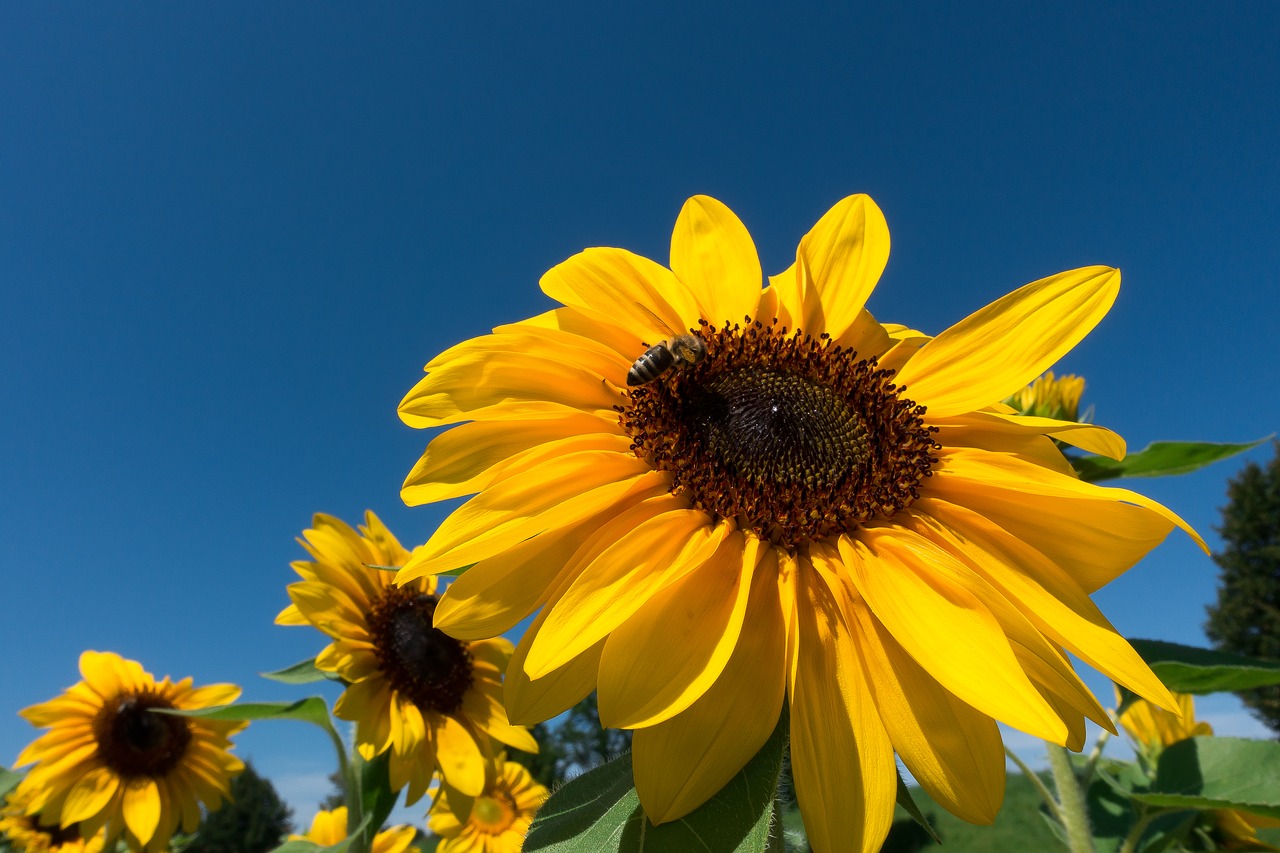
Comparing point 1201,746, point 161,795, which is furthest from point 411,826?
point 1201,746

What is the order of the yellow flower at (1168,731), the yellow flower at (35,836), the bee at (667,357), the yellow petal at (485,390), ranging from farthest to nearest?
the yellow flower at (35,836) → the yellow flower at (1168,731) → the bee at (667,357) → the yellow petal at (485,390)

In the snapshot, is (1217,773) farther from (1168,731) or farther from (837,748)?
(837,748)

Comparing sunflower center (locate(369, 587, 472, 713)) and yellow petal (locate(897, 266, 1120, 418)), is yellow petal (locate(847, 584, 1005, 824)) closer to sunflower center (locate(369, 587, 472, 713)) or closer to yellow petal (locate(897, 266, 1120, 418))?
yellow petal (locate(897, 266, 1120, 418))

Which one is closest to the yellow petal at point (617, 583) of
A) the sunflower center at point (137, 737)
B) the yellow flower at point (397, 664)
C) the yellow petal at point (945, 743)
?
the yellow petal at point (945, 743)

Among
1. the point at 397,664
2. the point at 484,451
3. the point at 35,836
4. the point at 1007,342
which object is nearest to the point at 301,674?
the point at 397,664

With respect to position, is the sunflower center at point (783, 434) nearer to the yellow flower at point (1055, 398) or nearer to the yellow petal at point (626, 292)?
the yellow petal at point (626, 292)

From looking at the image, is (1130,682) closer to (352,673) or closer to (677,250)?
(677,250)
